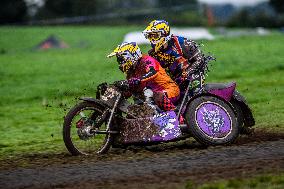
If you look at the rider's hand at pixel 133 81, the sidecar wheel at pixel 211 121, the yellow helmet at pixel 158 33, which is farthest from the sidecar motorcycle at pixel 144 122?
the yellow helmet at pixel 158 33

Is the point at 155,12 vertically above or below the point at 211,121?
above

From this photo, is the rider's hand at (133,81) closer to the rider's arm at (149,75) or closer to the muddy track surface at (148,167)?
the rider's arm at (149,75)

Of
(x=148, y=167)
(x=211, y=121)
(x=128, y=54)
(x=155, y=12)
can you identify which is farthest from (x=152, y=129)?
(x=155, y=12)

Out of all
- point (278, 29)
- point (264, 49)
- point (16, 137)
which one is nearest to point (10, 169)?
point (16, 137)

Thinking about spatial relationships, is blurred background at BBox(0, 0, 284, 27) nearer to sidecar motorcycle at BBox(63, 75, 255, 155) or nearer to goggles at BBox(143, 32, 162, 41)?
goggles at BBox(143, 32, 162, 41)

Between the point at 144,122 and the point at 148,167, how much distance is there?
192 centimetres

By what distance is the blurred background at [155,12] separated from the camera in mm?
63594

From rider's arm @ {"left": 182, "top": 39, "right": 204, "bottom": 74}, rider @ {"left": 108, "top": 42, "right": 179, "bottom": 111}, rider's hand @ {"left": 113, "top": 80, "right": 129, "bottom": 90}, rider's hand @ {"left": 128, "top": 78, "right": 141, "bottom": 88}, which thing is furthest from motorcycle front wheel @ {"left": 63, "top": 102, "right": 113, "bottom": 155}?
rider's arm @ {"left": 182, "top": 39, "right": 204, "bottom": 74}

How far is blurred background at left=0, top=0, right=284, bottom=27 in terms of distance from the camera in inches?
2504

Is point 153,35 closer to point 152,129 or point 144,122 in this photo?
point 144,122

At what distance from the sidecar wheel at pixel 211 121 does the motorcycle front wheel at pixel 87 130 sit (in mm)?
1325

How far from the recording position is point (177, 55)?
1190 cm

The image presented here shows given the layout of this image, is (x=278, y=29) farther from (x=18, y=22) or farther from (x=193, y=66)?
(x=193, y=66)

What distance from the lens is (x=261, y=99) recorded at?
1916 cm
